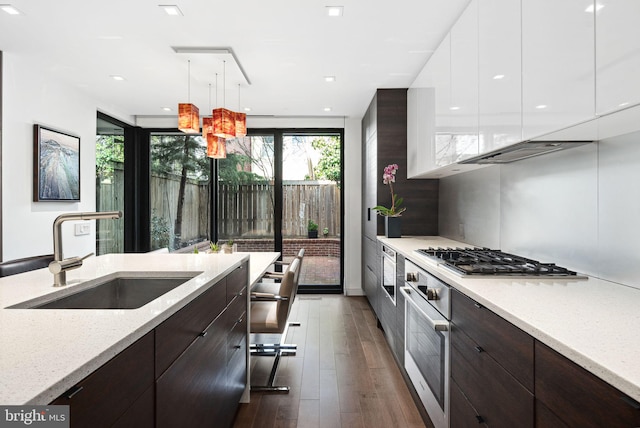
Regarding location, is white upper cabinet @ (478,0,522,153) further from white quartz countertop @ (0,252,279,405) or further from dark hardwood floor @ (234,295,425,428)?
dark hardwood floor @ (234,295,425,428)

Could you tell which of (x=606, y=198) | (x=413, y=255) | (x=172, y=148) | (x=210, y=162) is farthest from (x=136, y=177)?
(x=606, y=198)

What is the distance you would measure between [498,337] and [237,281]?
1375mm

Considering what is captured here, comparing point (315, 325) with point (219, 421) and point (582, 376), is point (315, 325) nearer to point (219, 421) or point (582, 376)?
point (219, 421)

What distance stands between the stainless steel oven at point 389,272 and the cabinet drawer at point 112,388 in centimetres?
219

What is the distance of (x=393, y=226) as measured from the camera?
3.51 metres

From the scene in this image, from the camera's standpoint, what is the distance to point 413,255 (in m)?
2.39

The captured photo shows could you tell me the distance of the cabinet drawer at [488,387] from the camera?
3.47ft

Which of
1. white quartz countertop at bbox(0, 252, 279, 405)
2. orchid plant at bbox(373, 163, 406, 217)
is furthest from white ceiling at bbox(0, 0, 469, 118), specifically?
white quartz countertop at bbox(0, 252, 279, 405)

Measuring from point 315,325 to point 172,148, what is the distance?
3.42 meters

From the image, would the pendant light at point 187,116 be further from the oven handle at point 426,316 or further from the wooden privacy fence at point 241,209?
the wooden privacy fence at point 241,209

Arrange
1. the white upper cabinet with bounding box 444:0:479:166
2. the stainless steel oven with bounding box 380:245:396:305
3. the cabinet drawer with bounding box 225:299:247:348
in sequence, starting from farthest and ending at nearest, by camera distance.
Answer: the stainless steel oven with bounding box 380:245:396:305
the white upper cabinet with bounding box 444:0:479:166
the cabinet drawer with bounding box 225:299:247:348

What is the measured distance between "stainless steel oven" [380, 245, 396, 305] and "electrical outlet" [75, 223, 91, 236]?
10.8 ft

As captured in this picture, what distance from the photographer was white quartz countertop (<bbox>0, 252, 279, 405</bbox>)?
618 millimetres

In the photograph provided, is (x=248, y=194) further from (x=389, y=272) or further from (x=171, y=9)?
(x=171, y=9)
